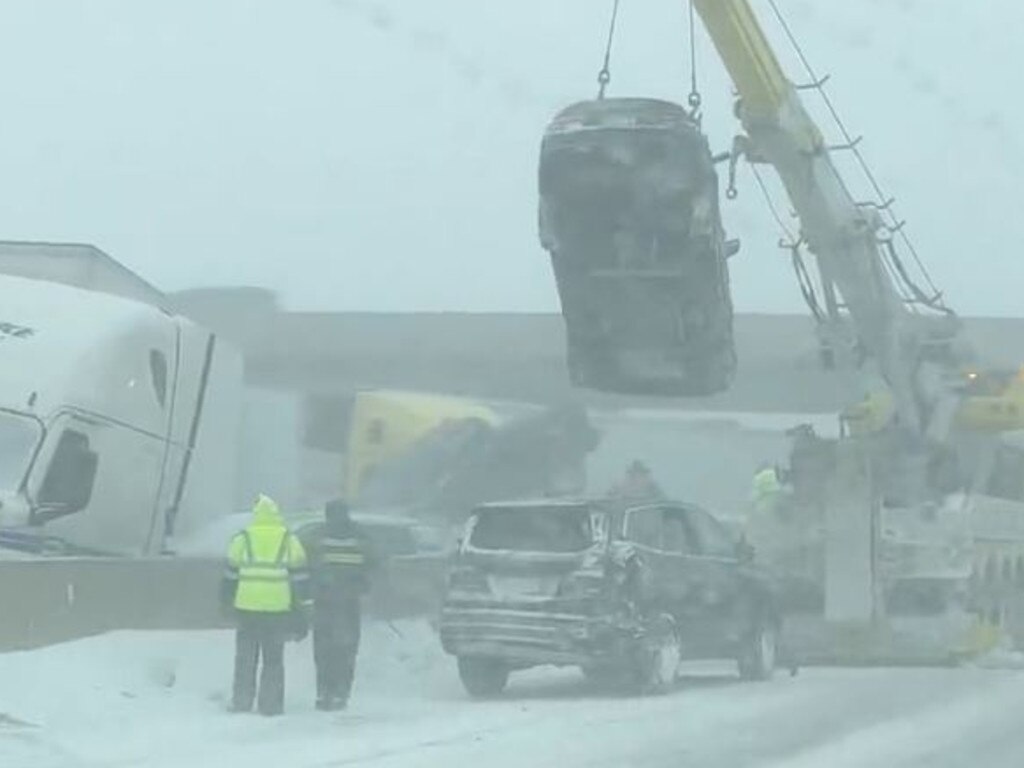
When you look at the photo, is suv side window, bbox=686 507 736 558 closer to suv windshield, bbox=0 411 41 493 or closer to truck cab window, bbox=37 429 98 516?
truck cab window, bbox=37 429 98 516

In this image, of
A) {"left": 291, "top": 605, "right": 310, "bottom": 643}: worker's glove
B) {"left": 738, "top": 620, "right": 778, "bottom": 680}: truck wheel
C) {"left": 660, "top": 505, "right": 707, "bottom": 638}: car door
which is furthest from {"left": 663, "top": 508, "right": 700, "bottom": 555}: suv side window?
{"left": 291, "top": 605, "right": 310, "bottom": 643}: worker's glove

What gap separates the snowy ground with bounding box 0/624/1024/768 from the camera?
49.7ft

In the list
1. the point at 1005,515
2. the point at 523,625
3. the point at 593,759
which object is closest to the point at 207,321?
the point at 523,625

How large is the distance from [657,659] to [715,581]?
180 cm

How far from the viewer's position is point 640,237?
19.8 m

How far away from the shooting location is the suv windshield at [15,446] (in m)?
21.5

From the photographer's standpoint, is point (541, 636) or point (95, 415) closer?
point (541, 636)

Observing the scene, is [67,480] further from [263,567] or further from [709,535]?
[709,535]

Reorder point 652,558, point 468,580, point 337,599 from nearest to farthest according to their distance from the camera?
point 337,599, point 468,580, point 652,558

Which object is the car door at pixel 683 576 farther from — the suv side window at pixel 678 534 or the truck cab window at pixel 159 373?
the truck cab window at pixel 159 373

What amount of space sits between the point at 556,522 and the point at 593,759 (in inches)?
204

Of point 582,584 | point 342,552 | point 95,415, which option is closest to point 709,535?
point 582,584

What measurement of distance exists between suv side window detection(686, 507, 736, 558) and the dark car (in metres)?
0.60

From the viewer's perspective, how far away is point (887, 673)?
23312 millimetres
